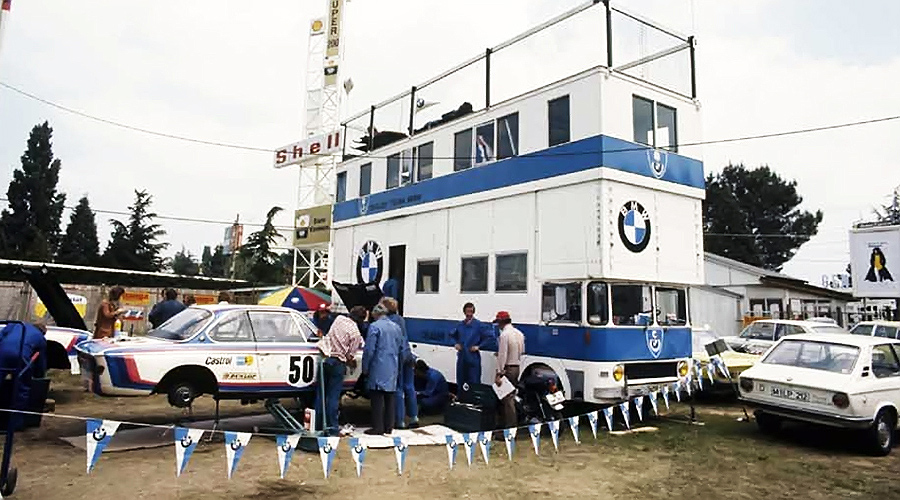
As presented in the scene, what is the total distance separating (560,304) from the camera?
9039 mm

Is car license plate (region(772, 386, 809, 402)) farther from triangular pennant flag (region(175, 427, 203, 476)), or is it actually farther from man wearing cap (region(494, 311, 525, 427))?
triangular pennant flag (region(175, 427, 203, 476))

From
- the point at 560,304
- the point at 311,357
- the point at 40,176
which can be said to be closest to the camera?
the point at 311,357

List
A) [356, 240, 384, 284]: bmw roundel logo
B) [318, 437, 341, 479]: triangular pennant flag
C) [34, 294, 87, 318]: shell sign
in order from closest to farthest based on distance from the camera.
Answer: [318, 437, 341, 479]: triangular pennant flag < [356, 240, 384, 284]: bmw roundel logo < [34, 294, 87, 318]: shell sign

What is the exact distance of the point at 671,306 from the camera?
9.59 meters

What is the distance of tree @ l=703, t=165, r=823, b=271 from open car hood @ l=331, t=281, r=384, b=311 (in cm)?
3526

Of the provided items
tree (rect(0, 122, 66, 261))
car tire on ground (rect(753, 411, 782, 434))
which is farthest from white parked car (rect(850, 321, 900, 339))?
tree (rect(0, 122, 66, 261))

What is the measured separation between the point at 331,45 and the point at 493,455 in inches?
1101

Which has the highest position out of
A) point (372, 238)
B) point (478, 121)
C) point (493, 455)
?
point (478, 121)

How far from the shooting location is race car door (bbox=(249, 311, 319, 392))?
794cm

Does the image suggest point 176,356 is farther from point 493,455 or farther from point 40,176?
point 40,176

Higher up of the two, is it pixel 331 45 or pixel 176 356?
pixel 331 45

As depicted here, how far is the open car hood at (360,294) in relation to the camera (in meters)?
13.1

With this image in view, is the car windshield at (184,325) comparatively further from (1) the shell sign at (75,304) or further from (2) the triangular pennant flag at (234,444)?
(1) the shell sign at (75,304)

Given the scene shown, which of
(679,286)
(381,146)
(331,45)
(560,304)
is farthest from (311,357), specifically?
(331,45)
